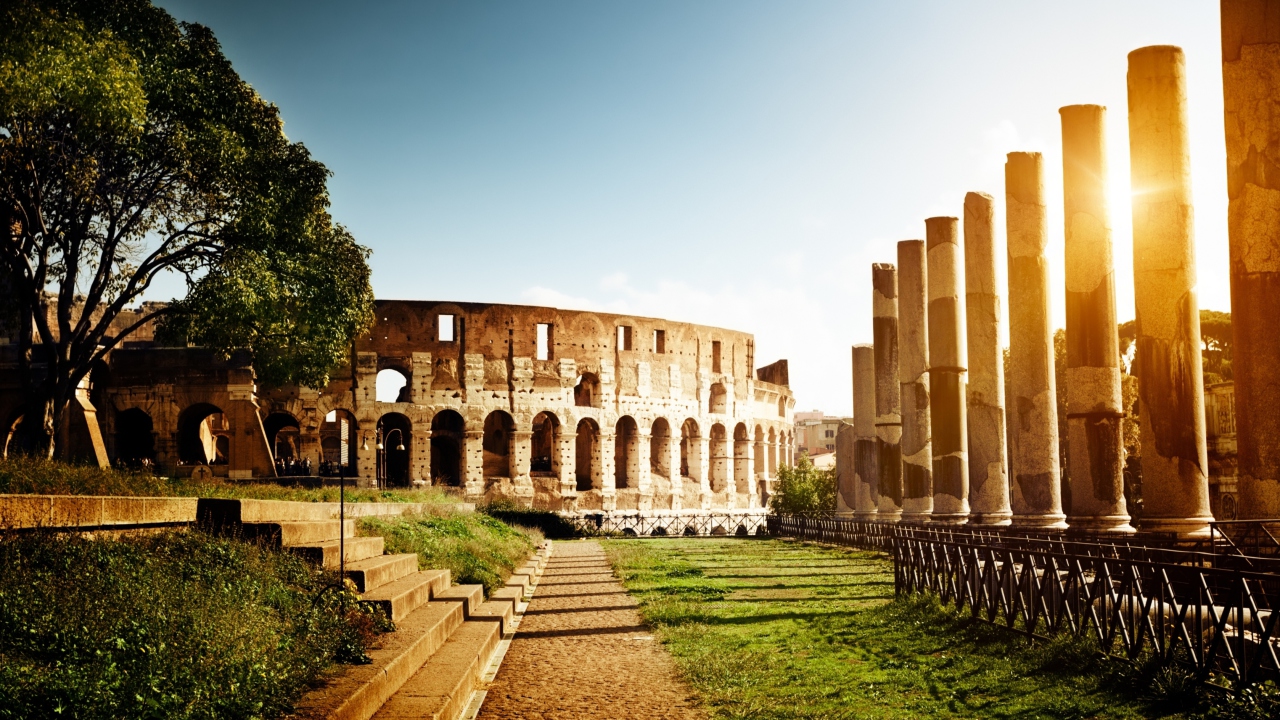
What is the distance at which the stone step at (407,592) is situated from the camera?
7086mm

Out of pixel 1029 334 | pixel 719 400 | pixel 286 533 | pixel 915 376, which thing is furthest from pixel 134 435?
pixel 286 533

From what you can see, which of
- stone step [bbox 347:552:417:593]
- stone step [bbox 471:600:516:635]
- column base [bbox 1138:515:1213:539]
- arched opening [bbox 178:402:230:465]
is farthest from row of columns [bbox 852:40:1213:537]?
arched opening [bbox 178:402:230:465]

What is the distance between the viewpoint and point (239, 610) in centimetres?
507

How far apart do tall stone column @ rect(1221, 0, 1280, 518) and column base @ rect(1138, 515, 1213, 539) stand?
910 millimetres

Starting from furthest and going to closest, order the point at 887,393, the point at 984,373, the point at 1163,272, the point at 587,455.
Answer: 1. the point at 587,455
2. the point at 887,393
3. the point at 984,373
4. the point at 1163,272

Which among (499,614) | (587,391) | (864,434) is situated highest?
(587,391)

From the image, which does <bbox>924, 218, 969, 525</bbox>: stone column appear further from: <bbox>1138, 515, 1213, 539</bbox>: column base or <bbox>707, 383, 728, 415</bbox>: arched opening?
<bbox>707, 383, 728, 415</bbox>: arched opening

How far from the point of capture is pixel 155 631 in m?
4.38

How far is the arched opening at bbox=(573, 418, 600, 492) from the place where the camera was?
3756cm

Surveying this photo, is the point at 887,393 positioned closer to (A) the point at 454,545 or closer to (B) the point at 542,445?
(A) the point at 454,545

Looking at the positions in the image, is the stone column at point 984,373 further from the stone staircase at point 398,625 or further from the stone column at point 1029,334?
the stone staircase at point 398,625

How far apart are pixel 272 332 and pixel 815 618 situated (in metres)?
10.9

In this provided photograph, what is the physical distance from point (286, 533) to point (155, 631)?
2.93 meters

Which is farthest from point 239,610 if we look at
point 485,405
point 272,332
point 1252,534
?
point 485,405
